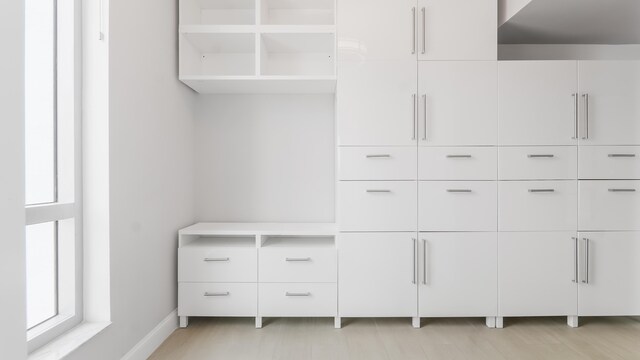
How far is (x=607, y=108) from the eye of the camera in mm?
2480

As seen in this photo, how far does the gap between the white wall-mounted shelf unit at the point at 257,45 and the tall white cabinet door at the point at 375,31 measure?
110mm

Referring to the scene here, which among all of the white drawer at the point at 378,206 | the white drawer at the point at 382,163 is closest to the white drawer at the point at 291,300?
the white drawer at the point at 378,206

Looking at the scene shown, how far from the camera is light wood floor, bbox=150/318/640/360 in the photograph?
217cm

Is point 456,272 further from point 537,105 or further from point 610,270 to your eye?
point 537,105

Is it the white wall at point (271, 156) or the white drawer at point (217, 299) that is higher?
the white wall at point (271, 156)

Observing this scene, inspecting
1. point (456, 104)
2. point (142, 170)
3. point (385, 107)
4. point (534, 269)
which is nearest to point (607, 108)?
point (456, 104)

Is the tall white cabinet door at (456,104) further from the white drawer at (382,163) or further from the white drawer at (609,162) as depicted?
the white drawer at (609,162)

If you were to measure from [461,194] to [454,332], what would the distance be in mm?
864

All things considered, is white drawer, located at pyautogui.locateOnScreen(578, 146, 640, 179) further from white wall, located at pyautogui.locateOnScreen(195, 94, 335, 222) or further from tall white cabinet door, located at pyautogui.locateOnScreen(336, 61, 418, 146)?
white wall, located at pyautogui.locateOnScreen(195, 94, 335, 222)

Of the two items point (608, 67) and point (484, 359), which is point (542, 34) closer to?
point (608, 67)

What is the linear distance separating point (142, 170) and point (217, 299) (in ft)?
3.15

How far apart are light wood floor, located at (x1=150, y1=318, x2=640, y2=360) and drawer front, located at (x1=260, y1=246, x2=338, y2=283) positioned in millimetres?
334

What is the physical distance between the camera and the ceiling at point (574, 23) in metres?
2.32

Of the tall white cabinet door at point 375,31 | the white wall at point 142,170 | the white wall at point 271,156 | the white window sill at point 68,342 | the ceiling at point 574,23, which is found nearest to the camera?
the white window sill at point 68,342
